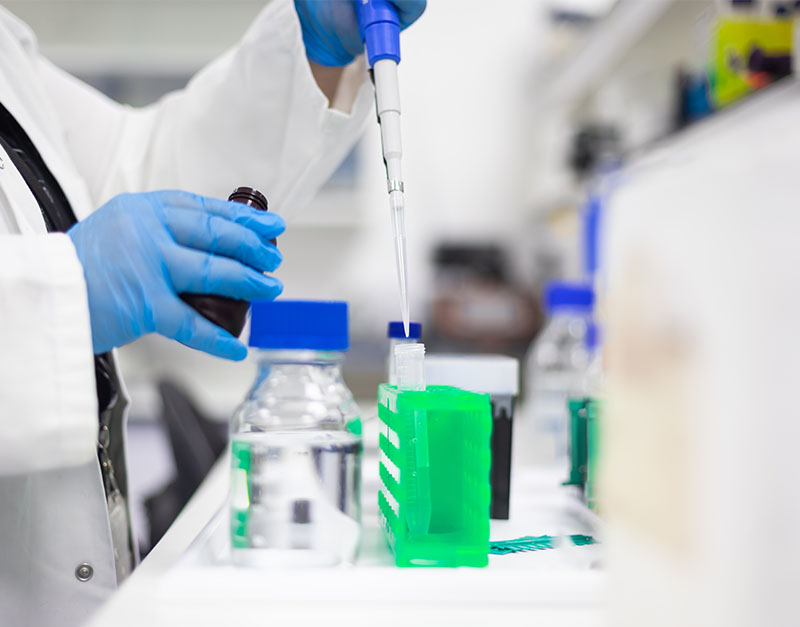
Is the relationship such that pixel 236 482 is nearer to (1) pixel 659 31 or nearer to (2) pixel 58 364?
(2) pixel 58 364

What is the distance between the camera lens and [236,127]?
902 millimetres

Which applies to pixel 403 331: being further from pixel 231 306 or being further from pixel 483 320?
pixel 483 320

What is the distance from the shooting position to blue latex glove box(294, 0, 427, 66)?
2.30 feet

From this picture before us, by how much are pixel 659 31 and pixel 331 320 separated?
66.6 inches

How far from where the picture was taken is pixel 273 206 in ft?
2.90

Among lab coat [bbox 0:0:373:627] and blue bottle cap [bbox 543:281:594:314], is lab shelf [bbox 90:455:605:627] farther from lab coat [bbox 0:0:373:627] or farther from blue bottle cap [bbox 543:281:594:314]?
blue bottle cap [bbox 543:281:594:314]

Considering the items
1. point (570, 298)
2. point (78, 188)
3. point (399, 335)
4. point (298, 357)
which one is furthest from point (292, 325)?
point (570, 298)

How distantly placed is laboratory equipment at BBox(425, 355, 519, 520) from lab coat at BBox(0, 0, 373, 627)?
0.29 m

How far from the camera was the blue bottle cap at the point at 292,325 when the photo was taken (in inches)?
19.4

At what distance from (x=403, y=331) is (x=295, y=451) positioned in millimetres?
151

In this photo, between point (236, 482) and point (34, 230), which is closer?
point (236, 482)

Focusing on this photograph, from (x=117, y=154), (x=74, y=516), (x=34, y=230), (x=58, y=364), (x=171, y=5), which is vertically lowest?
(x=74, y=516)

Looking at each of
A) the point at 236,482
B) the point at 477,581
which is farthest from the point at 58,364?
the point at 477,581

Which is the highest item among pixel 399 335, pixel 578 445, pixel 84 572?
pixel 399 335
